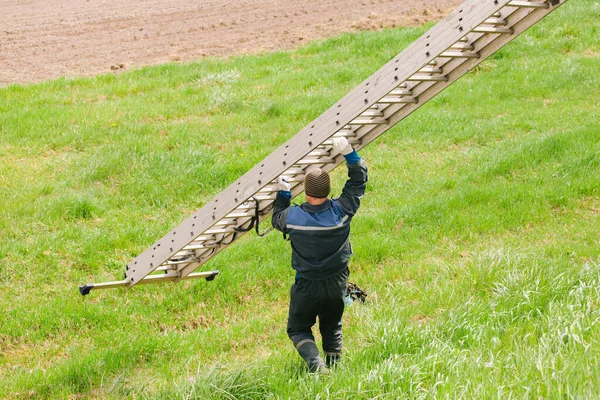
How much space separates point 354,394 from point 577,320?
5.57 feet

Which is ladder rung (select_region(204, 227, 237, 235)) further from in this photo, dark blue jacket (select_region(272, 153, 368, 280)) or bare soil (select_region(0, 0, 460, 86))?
bare soil (select_region(0, 0, 460, 86))

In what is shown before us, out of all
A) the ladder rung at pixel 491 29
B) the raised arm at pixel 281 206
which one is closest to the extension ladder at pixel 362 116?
the ladder rung at pixel 491 29

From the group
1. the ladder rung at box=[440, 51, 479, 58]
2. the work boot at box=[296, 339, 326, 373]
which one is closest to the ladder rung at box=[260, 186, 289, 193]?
the work boot at box=[296, 339, 326, 373]

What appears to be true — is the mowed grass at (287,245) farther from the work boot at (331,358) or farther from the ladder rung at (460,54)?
the ladder rung at (460,54)

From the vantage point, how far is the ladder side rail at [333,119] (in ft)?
18.8

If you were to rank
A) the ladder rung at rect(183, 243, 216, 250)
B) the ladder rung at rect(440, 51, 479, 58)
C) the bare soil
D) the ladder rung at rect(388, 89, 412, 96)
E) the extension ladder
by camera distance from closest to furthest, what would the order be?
the extension ladder
the ladder rung at rect(440, 51, 479, 58)
the ladder rung at rect(388, 89, 412, 96)
the ladder rung at rect(183, 243, 216, 250)
the bare soil

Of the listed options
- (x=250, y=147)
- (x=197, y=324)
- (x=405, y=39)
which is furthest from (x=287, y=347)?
(x=405, y=39)

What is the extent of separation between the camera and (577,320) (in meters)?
5.57

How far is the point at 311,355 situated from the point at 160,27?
1499 cm

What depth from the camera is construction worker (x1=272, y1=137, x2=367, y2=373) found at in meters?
5.96

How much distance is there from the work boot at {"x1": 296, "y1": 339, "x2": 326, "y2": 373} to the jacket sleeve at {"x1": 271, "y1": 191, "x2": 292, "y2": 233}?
→ 3.02ft

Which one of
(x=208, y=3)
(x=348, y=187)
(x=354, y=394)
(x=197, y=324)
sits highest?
(x=208, y=3)

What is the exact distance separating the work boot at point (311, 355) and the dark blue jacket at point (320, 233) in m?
0.57

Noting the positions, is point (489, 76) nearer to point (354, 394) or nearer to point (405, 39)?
point (405, 39)
